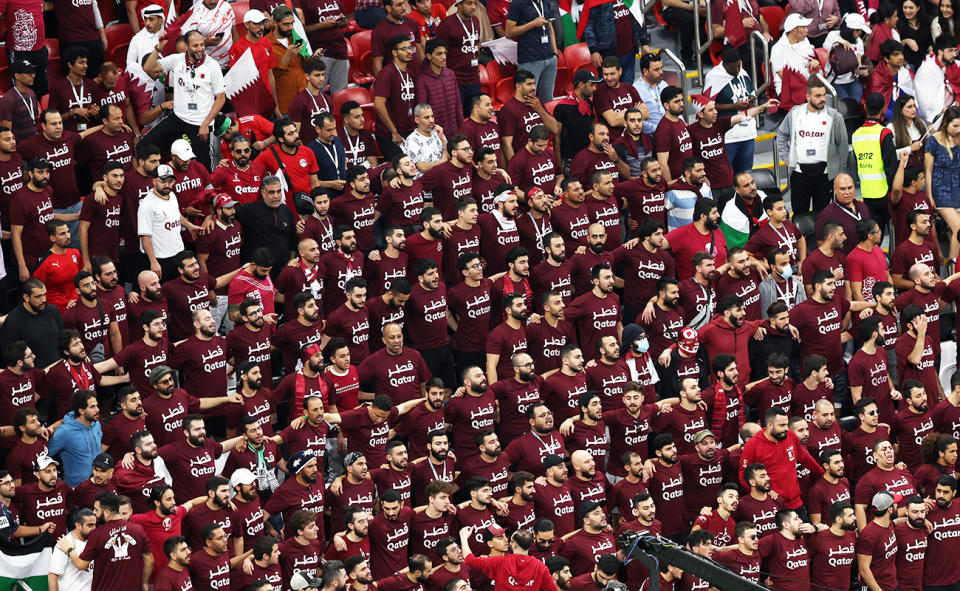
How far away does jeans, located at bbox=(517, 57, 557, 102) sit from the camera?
20250 millimetres

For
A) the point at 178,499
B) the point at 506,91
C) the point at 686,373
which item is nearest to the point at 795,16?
the point at 506,91

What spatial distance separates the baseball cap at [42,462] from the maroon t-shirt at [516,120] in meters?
6.05

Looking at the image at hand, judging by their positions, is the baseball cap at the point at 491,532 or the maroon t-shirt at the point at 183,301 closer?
the baseball cap at the point at 491,532

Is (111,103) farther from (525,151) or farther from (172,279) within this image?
(525,151)

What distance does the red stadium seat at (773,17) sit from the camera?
71.8ft

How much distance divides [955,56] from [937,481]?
5433mm

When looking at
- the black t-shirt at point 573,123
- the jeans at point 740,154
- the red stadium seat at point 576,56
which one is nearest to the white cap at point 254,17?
the black t-shirt at point 573,123

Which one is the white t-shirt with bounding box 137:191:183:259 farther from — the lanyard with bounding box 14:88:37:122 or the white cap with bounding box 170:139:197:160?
the lanyard with bounding box 14:88:37:122

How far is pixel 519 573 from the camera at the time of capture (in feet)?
51.6

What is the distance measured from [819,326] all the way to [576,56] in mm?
4220

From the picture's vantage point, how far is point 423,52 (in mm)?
19781

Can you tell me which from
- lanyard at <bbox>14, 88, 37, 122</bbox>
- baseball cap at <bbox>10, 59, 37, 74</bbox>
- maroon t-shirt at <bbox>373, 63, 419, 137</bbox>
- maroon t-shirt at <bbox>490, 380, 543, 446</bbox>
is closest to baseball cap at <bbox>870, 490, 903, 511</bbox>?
maroon t-shirt at <bbox>490, 380, 543, 446</bbox>

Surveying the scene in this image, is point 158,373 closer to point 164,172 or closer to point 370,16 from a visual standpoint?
point 164,172

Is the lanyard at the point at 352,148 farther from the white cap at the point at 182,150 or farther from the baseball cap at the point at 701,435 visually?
the baseball cap at the point at 701,435
